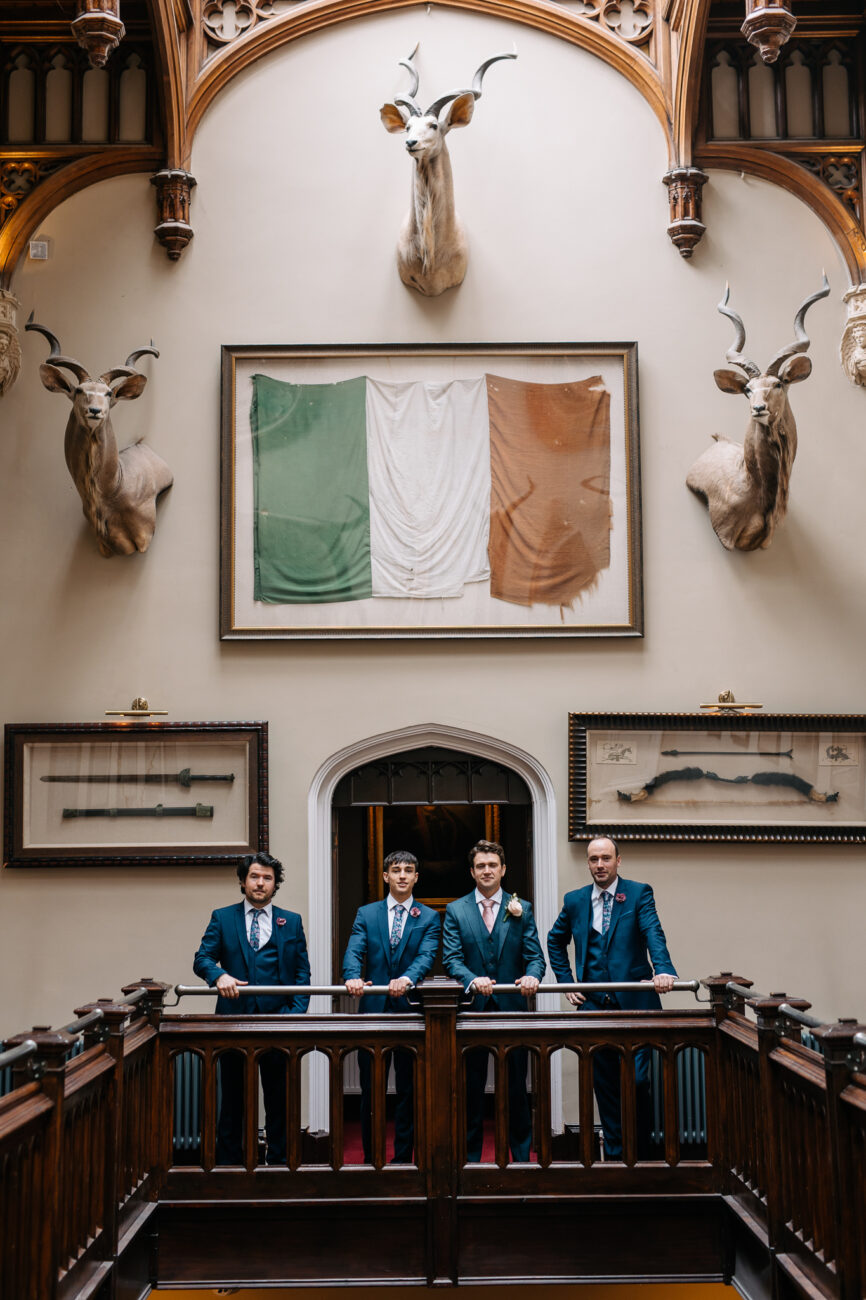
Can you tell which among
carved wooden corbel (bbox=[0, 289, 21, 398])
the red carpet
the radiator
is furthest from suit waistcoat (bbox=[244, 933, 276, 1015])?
carved wooden corbel (bbox=[0, 289, 21, 398])

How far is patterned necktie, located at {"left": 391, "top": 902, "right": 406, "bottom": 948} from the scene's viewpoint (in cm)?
583

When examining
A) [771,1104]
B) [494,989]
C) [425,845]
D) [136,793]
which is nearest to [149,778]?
[136,793]

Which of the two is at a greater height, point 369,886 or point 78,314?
point 78,314

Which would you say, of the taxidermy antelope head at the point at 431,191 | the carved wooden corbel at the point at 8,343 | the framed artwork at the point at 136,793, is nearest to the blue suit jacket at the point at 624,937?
the framed artwork at the point at 136,793

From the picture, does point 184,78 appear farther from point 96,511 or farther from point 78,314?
point 96,511

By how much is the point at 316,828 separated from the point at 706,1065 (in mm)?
2904

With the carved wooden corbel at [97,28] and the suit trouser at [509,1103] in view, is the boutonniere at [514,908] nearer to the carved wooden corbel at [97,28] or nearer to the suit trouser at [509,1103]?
the suit trouser at [509,1103]

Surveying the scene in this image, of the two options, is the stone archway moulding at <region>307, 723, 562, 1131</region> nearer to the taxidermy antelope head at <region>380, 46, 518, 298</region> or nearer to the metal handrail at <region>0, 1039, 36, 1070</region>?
the taxidermy antelope head at <region>380, 46, 518, 298</region>

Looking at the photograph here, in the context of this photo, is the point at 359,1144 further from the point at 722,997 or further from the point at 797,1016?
the point at 797,1016

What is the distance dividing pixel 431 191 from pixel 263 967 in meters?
4.43

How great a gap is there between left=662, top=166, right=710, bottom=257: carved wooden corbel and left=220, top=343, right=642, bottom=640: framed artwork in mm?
784

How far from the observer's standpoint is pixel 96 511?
7.18 meters

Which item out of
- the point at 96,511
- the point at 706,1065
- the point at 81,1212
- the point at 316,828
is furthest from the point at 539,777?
the point at 81,1212

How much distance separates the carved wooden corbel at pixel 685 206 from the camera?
7781mm
